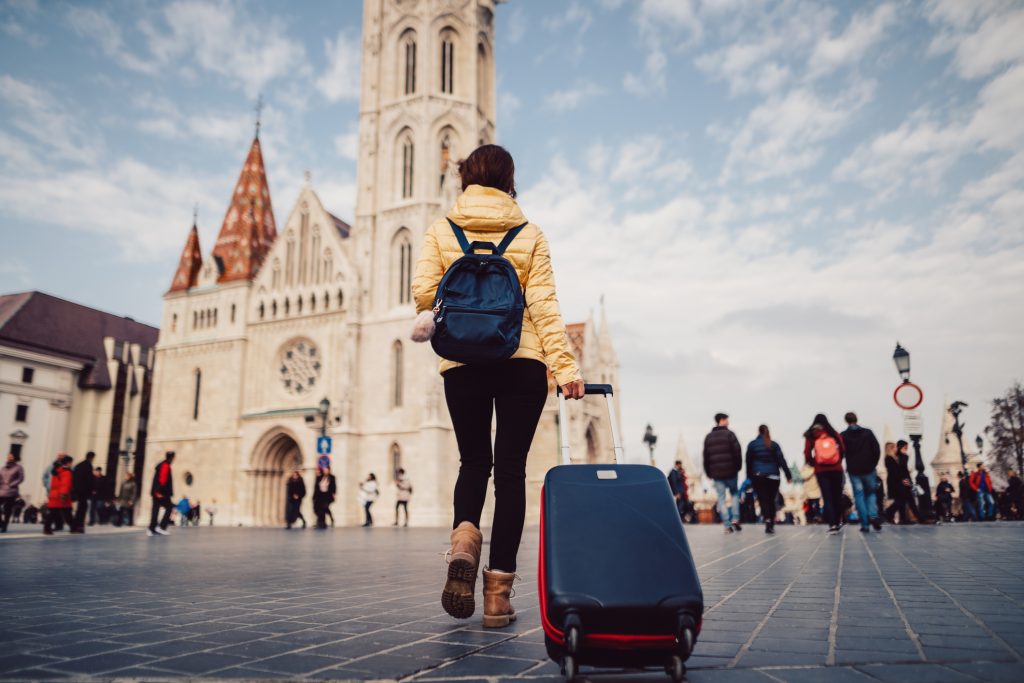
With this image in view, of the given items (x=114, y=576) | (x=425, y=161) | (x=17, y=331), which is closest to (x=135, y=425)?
(x=17, y=331)

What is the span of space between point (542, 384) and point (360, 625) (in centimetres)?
141

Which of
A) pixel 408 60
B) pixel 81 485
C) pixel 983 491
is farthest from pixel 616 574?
pixel 408 60

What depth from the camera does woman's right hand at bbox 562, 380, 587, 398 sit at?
115 inches

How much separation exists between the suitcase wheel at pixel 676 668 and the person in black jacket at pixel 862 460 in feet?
31.2

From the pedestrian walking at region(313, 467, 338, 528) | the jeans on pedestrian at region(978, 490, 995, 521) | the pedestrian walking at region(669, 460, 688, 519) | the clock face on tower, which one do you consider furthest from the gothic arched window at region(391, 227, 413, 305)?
the jeans on pedestrian at region(978, 490, 995, 521)

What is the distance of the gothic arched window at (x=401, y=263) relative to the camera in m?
30.0

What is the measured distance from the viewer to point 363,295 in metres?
30.4

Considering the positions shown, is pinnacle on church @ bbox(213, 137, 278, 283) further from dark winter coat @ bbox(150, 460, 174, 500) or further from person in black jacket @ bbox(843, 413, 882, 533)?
person in black jacket @ bbox(843, 413, 882, 533)

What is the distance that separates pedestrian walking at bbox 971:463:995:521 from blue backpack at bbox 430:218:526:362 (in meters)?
19.5

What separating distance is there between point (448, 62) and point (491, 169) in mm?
32920

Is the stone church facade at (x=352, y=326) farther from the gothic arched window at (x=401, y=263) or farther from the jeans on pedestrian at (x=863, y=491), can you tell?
the jeans on pedestrian at (x=863, y=491)

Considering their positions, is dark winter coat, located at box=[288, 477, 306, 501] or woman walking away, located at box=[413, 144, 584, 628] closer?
woman walking away, located at box=[413, 144, 584, 628]

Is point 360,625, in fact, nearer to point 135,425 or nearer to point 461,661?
point 461,661

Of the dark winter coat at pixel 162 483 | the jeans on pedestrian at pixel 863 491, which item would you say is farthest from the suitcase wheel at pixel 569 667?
the dark winter coat at pixel 162 483
